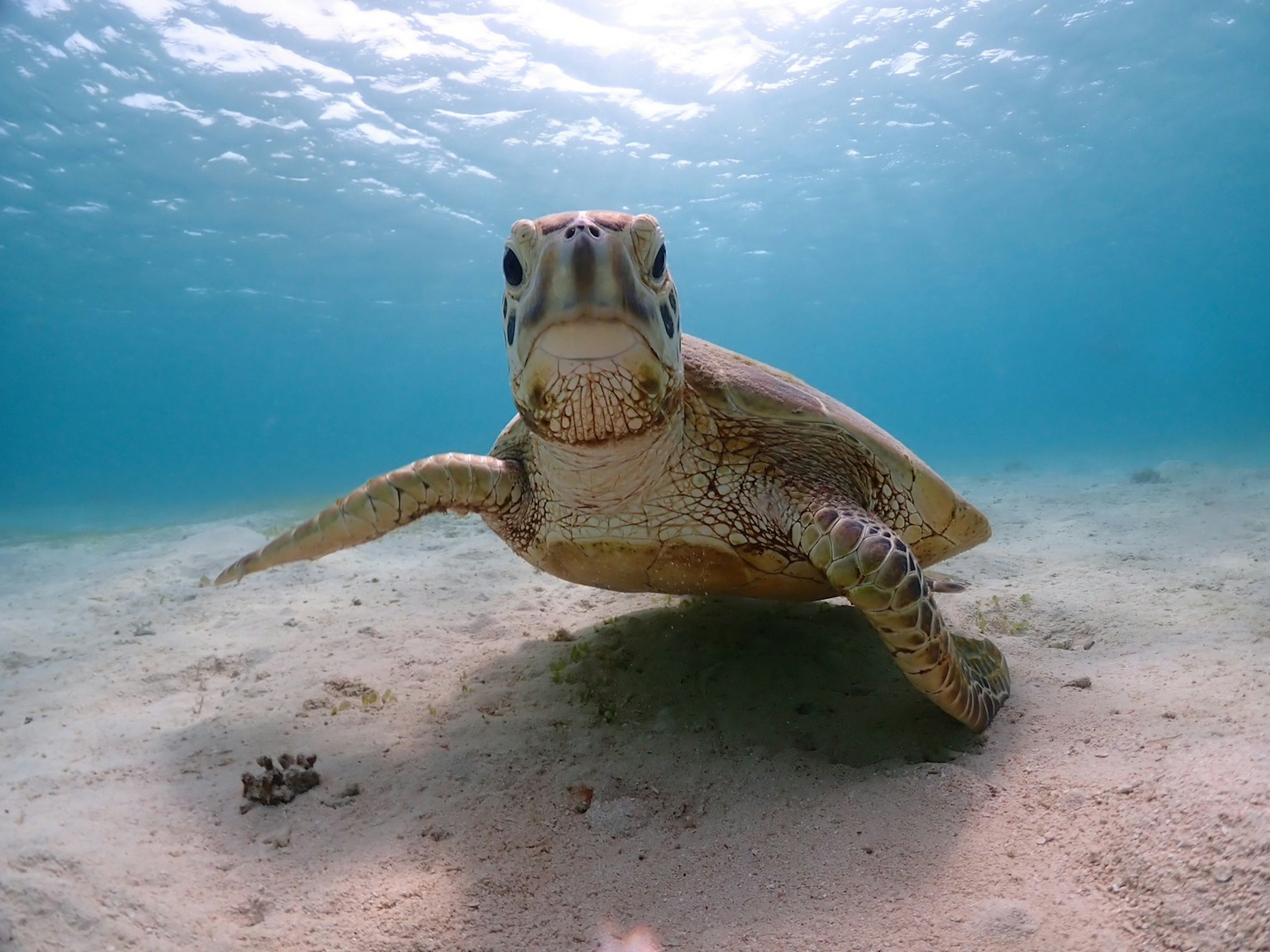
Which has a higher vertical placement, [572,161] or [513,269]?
[572,161]

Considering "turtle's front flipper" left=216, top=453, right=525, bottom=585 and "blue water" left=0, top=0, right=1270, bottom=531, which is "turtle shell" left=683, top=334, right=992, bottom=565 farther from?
"blue water" left=0, top=0, right=1270, bottom=531

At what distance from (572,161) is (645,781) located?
26750 mm

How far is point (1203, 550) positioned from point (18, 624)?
31.2 feet

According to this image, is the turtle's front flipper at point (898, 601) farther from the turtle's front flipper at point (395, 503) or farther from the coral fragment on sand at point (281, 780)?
the coral fragment on sand at point (281, 780)

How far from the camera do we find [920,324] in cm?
9025

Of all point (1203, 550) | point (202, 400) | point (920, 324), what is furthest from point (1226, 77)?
point (202, 400)

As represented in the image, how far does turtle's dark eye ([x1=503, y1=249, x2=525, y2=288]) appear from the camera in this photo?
2291 mm

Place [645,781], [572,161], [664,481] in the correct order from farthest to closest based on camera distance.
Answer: [572,161], [664,481], [645,781]

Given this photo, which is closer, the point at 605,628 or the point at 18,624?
the point at 605,628

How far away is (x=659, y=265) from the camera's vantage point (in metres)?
2.35

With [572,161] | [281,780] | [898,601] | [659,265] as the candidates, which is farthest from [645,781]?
[572,161]

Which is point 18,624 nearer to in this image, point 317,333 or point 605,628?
point 605,628

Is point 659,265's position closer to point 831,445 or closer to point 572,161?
point 831,445

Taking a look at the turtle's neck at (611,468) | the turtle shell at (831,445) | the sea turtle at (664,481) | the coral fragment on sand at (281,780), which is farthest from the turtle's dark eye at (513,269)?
the coral fragment on sand at (281,780)
